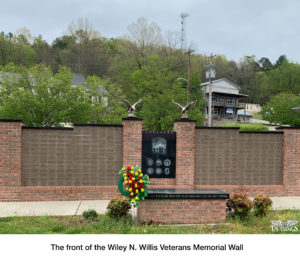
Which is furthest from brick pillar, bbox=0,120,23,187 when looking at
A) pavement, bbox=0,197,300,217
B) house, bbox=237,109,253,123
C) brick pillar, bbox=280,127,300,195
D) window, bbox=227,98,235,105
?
house, bbox=237,109,253,123

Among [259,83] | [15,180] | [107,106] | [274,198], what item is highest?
[259,83]

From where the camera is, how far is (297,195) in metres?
10.7

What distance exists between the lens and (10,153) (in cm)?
949

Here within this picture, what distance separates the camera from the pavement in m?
8.21

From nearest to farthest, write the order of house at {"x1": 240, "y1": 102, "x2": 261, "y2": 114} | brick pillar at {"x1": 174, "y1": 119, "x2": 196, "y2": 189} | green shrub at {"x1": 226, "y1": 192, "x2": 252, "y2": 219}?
green shrub at {"x1": 226, "y1": 192, "x2": 252, "y2": 219}, brick pillar at {"x1": 174, "y1": 119, "x2": 196, "y2": 189}, house at {"x1": 240, "y1": 102, "x2": 261, "y2": 114}

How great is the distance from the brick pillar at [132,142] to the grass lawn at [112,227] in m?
3.09

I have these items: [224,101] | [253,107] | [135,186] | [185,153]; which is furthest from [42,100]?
[253,107]

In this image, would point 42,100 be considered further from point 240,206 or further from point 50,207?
point 240,206

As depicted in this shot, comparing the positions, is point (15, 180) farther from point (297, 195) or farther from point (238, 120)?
point (238, 120)

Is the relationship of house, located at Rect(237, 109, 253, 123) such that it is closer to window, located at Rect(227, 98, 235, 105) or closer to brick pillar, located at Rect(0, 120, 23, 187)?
window, located at Rect(227, 98, 235, 105)

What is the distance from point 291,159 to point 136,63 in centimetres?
3344

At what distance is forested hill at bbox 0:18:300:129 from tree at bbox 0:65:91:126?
3227 mm

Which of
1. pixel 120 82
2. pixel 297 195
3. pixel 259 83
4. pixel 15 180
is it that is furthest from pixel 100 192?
pixel 259 83

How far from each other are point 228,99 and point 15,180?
56693mm
